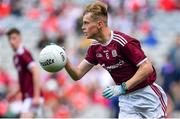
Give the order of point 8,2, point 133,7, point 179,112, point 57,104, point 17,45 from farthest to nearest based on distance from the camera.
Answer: point 8,2 < point 133,7 < point 57,104 < point 179,112 < point 17,45

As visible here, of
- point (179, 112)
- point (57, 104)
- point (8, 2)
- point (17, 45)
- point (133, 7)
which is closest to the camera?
point (17, 45)

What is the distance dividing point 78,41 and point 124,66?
979 cm

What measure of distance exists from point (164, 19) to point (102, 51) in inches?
428

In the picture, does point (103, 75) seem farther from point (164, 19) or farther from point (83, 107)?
point (164, 19)

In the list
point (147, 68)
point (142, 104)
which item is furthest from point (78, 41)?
point (147, 68)

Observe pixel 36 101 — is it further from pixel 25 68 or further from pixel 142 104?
pixel 142 104

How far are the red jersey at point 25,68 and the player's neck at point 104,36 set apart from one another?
115 inches

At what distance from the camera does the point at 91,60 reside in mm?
7281

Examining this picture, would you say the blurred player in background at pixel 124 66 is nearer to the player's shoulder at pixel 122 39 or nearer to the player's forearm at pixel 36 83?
the player's shoulder at pixel 122 39

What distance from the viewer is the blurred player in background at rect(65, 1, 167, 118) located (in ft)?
22.1

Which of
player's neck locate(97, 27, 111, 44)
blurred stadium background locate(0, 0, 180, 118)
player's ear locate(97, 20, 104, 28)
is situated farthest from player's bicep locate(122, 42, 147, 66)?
blurred stadium background locate(0, 0, 180, 118)

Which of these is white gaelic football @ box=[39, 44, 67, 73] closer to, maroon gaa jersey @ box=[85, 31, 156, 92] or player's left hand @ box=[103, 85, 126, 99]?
maroon gaa jersey @ box=[85, 31, 156, 92]

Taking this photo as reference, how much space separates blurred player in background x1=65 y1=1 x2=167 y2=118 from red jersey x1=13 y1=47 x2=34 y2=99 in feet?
8.29

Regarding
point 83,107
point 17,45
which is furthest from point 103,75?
point 17,45
